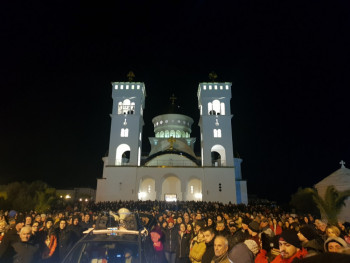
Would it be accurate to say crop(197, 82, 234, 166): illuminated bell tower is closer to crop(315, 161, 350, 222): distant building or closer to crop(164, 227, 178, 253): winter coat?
crop(315, 161, 350, 222): distant building

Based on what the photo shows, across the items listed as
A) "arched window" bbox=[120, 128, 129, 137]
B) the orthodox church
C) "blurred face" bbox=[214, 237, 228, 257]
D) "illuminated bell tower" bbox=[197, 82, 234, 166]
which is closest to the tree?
the orthodox church

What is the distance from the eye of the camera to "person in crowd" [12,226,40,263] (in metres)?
4.59

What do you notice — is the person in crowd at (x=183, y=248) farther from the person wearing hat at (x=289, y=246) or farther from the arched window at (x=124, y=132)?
the arched window at (x=124, y=132)

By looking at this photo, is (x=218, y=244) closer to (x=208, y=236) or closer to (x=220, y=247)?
(x=220, y=247)

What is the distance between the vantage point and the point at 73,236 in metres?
7.20

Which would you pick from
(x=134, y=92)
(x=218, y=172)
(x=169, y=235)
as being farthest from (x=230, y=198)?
(x=169, y=235)

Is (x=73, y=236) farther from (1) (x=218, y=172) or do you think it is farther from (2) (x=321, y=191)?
(1) (x=218, y=172)

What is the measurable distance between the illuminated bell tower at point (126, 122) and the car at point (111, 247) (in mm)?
26763

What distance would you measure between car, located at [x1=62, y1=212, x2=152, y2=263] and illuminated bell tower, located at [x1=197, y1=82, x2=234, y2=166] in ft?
89.2

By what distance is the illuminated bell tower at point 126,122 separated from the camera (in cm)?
3192

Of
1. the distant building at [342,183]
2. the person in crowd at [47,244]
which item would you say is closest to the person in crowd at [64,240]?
the person in crowd at [47,244]

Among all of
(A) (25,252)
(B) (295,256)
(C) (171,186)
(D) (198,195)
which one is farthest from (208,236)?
(C) (171,186)

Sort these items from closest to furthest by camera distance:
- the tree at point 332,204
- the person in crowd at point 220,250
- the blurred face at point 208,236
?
the person in crowd at point 220,250 → the blurred face at point 208,236 → the tree at point 332,204

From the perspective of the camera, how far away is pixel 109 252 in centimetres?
464
